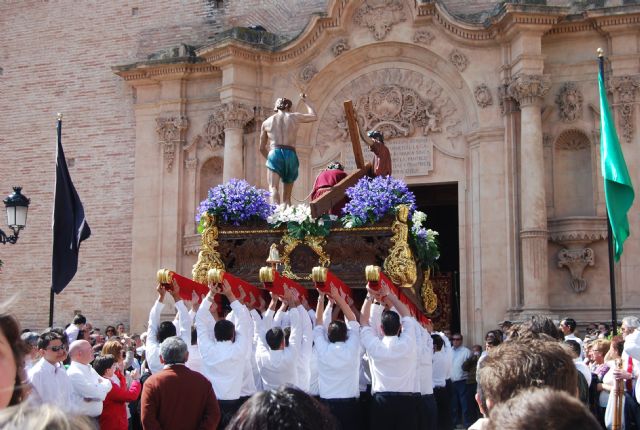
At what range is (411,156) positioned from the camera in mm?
18844

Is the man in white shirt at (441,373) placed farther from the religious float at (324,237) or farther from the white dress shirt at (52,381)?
the white dress shirt at (52,381)

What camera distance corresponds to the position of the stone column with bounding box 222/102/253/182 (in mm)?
19062

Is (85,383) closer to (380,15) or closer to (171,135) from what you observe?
(380,15)

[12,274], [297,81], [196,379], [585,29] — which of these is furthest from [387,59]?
[196,379]

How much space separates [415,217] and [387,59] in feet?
26.9

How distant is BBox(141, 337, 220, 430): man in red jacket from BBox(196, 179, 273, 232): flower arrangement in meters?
4.89

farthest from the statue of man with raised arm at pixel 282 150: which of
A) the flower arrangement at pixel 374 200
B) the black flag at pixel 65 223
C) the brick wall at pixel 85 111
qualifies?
the brick wall at pixel 85 111

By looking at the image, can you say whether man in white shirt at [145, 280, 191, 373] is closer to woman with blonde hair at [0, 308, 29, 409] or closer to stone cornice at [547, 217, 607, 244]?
woman with blonde hair at [0, 308, 29, 409]

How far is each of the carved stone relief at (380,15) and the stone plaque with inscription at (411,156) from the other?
2367 millimetres

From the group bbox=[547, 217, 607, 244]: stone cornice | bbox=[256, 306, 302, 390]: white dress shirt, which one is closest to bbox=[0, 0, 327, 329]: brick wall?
bbox=[547, 217, 607, 244]: stone cornice

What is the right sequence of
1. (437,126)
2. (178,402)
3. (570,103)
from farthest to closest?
1. (437,126)
2. (570,103)
3. (178,402)

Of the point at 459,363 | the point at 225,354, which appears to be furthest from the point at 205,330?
the point at 459,363

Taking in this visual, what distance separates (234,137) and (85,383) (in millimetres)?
12154

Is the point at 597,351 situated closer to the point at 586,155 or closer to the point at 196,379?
the point at 196,379
